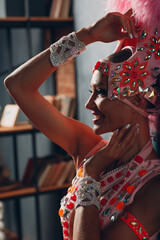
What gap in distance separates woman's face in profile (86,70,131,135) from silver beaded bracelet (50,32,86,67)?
13cm

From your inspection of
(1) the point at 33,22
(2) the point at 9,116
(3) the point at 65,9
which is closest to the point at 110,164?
(2) the point at 9,116

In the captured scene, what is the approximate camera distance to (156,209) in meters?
1.17

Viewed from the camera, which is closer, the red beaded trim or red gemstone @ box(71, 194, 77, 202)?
the red beaded trim

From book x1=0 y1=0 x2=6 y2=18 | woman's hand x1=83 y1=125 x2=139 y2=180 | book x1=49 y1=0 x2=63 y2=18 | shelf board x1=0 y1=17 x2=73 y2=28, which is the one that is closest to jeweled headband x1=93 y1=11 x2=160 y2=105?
woman's hand x1=83 y1=125 x2=139 y2=180

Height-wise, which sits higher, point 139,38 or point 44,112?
point 139,38

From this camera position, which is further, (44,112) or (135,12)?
(44,112)

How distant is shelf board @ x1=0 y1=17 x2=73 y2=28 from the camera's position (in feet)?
10.4

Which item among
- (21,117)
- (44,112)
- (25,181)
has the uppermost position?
(44,112)

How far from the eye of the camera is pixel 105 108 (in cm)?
122

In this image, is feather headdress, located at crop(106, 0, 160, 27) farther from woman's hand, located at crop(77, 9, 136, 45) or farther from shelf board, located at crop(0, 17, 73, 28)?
shelf board, located at crop(0, 17, 73, 28)

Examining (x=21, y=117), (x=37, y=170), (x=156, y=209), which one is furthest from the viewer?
(x=21, y=117)

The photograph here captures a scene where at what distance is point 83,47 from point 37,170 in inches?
A: 82.5

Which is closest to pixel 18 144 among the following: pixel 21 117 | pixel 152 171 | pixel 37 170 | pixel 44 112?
pixel 21 117

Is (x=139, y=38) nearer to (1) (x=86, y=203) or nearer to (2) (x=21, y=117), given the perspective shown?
(1) (x=86, y=203)
